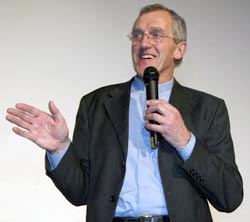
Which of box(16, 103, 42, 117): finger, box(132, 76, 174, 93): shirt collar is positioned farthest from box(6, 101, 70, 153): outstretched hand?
box(132, 76, 174, 93): shirt collar

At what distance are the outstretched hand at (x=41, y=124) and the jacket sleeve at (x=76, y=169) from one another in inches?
3.1

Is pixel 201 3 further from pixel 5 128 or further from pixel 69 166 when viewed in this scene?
pixel 69 166

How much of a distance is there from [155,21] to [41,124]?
0.71m

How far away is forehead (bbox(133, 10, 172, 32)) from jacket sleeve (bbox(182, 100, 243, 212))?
428 millimetres

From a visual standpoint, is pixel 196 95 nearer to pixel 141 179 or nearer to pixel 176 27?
pixel 176 27

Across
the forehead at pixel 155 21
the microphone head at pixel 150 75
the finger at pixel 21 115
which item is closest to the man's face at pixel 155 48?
the forehead at pixel 155 21

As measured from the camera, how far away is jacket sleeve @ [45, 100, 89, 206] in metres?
1.62

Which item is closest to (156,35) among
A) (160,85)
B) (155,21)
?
(155,21)

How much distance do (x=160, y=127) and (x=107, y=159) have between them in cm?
33

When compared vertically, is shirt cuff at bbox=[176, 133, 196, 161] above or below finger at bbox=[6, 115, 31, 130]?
below

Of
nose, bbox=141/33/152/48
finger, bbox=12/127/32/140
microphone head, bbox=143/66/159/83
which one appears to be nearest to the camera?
finger, bbox=12/127/32/140

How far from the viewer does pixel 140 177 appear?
5.42 ft

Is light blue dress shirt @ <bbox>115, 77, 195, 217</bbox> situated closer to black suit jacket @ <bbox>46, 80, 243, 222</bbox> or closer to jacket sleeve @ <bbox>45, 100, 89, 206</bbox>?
black suit jacket @ <bbox>46, 80, 243, 222</bbox>

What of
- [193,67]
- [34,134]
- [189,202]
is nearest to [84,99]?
[34,134]
